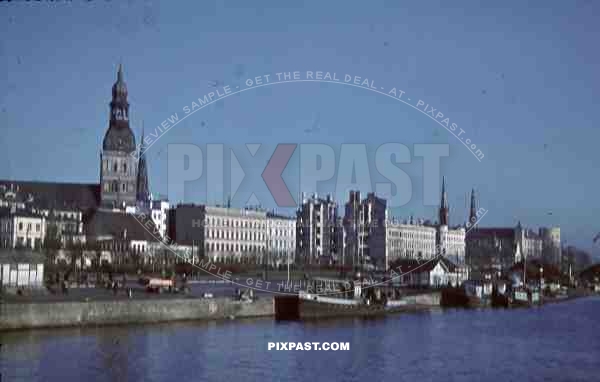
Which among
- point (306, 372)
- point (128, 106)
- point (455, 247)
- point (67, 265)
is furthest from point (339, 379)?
point (455, 247)

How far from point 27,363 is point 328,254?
7972 centimetres

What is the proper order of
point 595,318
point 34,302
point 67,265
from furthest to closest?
point 67,265, point 595,318, point 34,302

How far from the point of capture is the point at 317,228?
108 metres

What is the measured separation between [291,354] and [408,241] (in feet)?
271

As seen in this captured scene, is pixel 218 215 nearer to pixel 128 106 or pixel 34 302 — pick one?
pixel 128 106

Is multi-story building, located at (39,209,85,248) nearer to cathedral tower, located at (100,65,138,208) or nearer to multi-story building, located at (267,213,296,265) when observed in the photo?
cathedral tower, located at (100,65,138,208)

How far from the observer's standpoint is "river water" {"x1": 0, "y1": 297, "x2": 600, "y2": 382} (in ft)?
Answer: 93.6

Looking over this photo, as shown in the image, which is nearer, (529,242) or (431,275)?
(431,275)

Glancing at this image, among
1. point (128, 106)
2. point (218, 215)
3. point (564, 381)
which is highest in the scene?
point (128, 106)

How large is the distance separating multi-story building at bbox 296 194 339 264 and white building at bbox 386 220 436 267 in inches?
233

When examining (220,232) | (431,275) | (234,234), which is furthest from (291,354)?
(234,234)

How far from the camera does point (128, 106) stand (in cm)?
9575

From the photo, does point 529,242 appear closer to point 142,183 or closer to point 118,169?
point 142,183

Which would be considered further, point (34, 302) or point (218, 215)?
point (218, 215)
